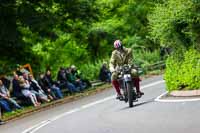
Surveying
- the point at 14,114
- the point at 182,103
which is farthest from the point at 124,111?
the point at 14,114

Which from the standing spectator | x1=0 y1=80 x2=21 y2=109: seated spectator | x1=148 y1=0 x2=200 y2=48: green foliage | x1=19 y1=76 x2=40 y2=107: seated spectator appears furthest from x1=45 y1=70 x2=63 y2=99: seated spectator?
x1=148 y1=0 x2=200 y2=48: green foliage

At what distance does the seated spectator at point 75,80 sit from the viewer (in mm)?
31781

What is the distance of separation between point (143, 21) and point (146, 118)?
39241 mm

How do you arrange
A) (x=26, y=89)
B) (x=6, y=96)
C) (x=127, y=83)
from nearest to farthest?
(x=127, y=83) → (x=6, y=96) → (x=26, y=89)

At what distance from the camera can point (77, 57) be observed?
4812cm

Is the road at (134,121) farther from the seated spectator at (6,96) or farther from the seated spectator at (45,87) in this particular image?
the seated spectator at (45,87)

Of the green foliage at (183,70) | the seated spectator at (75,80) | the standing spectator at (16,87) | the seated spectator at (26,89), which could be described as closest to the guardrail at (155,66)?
the seated spectator at (75,80)

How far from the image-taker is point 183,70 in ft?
62.1

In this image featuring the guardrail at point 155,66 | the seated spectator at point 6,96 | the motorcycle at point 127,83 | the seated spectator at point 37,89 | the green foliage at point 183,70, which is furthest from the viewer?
the guardrail at point 155,66

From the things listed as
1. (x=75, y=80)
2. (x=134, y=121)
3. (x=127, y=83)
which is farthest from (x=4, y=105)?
(x=134, y=121)

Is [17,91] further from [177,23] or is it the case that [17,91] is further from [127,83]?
[127,83]

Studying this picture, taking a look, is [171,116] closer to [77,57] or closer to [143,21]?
[77,57]

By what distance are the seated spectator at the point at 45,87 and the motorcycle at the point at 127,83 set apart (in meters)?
10.1

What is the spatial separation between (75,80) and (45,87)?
4.16m
